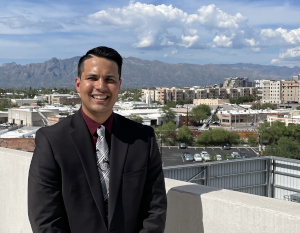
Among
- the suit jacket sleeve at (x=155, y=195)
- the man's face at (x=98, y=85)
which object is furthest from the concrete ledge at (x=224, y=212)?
the man's face at (x=98, y=85)

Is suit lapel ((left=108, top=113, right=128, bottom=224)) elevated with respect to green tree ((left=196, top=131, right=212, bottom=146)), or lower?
elevated

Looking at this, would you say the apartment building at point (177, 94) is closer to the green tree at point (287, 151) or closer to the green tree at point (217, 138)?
the green tree at point (217, 138)

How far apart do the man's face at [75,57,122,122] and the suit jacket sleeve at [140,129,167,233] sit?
1.08 feet

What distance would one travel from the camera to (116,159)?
1.89 metres

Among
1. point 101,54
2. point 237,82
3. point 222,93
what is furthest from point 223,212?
point 237,82

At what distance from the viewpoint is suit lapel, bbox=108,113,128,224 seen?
184 cm

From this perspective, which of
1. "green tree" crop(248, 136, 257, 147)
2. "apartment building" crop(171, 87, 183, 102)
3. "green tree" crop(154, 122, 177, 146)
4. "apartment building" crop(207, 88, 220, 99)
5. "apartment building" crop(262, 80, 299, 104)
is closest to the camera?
"green tree" crop(248, 136, 257, 147)

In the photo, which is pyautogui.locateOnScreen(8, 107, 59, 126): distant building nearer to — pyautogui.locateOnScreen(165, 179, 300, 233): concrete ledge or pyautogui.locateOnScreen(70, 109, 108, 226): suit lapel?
pyautogui.locateOnScreen(165, 179, 300, 233): concrete ledge

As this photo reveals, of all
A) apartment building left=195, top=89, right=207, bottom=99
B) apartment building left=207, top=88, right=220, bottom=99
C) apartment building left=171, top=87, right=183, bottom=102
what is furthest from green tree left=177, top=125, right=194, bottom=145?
apartment building left=207, top=88, right=220, bottom=99

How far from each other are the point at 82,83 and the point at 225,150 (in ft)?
136

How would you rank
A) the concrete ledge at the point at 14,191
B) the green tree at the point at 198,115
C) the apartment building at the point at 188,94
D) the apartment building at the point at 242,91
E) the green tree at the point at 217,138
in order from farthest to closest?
the apartment building at the point at 242,91, the apartment building at the point at 188,94, the green tree at the point at 198,115, the green tree at the point at 217,138, the concrete ledge at the point at 14,191

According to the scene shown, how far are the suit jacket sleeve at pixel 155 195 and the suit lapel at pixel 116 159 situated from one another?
0.15 m

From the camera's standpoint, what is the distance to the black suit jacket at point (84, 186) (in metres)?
1.79

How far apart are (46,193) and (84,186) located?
175 millimetres
